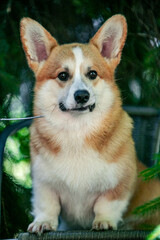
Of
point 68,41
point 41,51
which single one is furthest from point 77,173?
point 68,41

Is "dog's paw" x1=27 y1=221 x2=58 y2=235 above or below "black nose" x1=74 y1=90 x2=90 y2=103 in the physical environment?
below

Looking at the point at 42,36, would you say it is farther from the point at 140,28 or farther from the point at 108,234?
the point at 108,234

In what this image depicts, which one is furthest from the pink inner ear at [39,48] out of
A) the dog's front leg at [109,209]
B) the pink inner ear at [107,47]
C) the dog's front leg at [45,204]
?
the dog's front leg at [109,209]

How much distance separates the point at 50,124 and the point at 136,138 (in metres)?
0.71

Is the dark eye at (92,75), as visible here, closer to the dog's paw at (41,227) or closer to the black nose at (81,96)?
the black nose at (81,96)

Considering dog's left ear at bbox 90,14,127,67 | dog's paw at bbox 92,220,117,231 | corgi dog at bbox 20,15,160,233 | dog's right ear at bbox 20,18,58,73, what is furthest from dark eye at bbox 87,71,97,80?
dog's paw at bbox 92,220,117,231

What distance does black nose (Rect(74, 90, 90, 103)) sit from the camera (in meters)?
1.52

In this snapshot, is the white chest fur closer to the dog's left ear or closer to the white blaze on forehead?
the white blaze on forehead

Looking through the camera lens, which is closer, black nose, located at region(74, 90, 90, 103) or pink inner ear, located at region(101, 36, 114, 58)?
black nose, located at region(74, 90, 90, 103)

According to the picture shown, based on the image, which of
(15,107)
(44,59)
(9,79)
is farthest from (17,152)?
(44,59)

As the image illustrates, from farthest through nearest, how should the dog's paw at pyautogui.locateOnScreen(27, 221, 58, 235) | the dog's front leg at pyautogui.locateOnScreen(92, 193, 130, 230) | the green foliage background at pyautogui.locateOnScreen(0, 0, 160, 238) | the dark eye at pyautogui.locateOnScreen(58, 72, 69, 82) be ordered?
the green foliage background at pyautogui.locateOnScreen(0, 0, 160, 238), the dark eye at pyautogui.locateOnScreen(58, 72, 69, 82), the dog's front leg at pyautogui.locateOnScreen(92, 193, 130, 230), the dog's paw at pyautogui.locateOnScreen(27, 221, 58, 235)

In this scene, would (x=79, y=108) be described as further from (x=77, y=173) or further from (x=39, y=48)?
(x=39, y=48)

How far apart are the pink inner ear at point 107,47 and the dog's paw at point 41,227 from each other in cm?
82

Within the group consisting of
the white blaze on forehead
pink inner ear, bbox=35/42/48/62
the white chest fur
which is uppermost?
pink inner ear, bbox=35/42/48/62
